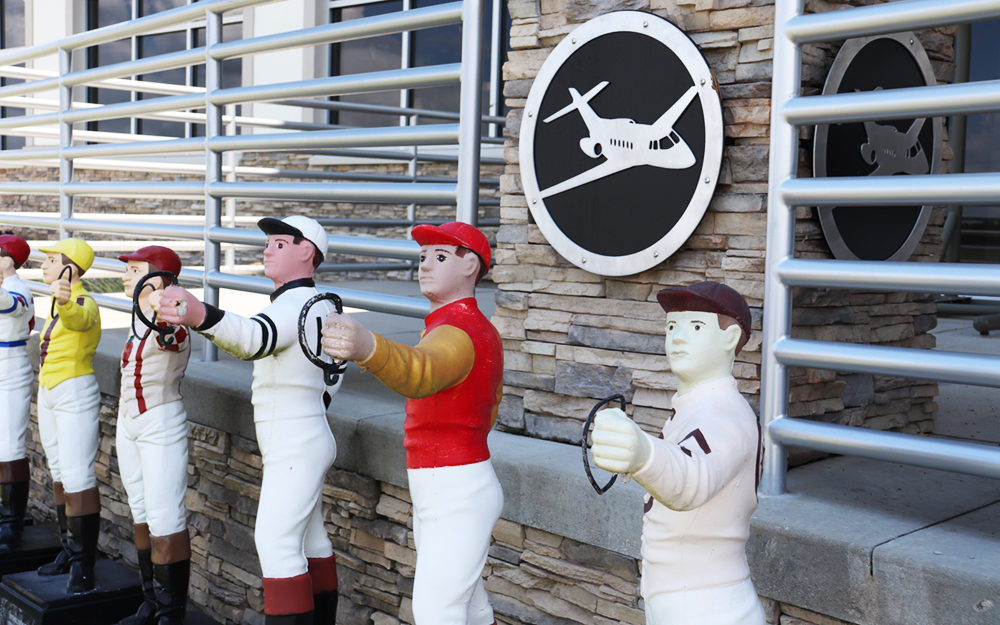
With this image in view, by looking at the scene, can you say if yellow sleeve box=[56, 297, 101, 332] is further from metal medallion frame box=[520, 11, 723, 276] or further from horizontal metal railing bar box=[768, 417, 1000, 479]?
horizontal metal railing bar box=[768, 417, 1000, 479]

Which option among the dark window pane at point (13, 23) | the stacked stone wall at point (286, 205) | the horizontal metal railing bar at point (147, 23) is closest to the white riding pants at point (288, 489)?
the horizontal metal railing bar at point (147, 23)

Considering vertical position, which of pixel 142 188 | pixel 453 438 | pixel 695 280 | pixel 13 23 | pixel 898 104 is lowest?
pixel 453 438

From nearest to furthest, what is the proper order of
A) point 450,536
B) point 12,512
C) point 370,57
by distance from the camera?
point 450,536 → point 12,512 → point 370,57

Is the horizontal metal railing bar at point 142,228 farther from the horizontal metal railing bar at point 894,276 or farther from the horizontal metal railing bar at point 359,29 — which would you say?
the horizontal metal railing bar at point 894,276

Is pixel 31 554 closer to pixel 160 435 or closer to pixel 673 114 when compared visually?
pixel 160 435

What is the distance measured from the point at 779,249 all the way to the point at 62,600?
10.6ft

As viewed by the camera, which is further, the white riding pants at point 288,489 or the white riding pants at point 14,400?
the white riding pants at point 14,400

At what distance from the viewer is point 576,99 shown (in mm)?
3180

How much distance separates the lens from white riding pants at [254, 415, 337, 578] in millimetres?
2861

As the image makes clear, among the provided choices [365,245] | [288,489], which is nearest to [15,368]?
[365,245]

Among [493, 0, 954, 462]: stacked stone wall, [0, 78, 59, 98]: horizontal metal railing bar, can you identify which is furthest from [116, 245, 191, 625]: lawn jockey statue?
[0, 78, 59, 98]: horizontal metal railing bar

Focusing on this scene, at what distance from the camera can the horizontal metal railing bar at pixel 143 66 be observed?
4719 mm

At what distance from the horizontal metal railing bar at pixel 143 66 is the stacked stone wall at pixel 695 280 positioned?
209 cm

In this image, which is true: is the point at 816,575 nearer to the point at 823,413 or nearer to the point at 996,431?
the point at 823,413
